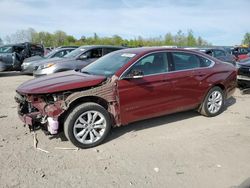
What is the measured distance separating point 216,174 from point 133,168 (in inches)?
44.9

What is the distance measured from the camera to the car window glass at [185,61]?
5.81 meters

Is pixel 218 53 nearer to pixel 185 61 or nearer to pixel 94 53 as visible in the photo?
pixel 94 53

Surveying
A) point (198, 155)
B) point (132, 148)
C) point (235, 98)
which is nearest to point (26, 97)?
point (132, 148)

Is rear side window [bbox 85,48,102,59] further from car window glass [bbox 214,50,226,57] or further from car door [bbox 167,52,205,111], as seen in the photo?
car window glass [bbox 214,50,226,57]

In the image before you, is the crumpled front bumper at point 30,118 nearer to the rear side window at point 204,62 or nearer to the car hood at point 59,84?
the car hood at point 59,84

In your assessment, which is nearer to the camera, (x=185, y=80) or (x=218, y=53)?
(x=185, y=80)

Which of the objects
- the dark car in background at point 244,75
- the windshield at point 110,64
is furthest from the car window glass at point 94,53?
the dark car in background at point 244,75

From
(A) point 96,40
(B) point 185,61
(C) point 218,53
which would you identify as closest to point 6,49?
(C) point 218,53

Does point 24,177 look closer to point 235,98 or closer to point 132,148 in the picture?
point 132,148

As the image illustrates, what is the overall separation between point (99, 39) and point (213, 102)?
146 feet

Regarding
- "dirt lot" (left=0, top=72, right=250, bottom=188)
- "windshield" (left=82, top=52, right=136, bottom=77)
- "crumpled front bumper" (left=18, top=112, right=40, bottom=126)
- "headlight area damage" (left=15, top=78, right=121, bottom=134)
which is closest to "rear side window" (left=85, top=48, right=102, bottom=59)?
"windshield" (left=82, top=52, right=136, bottom=77)

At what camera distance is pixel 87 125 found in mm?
4746

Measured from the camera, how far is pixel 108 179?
3.78 metres

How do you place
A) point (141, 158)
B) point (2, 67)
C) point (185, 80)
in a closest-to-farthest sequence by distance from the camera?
point (141, 158), point (185, 80), point (2, 67)
